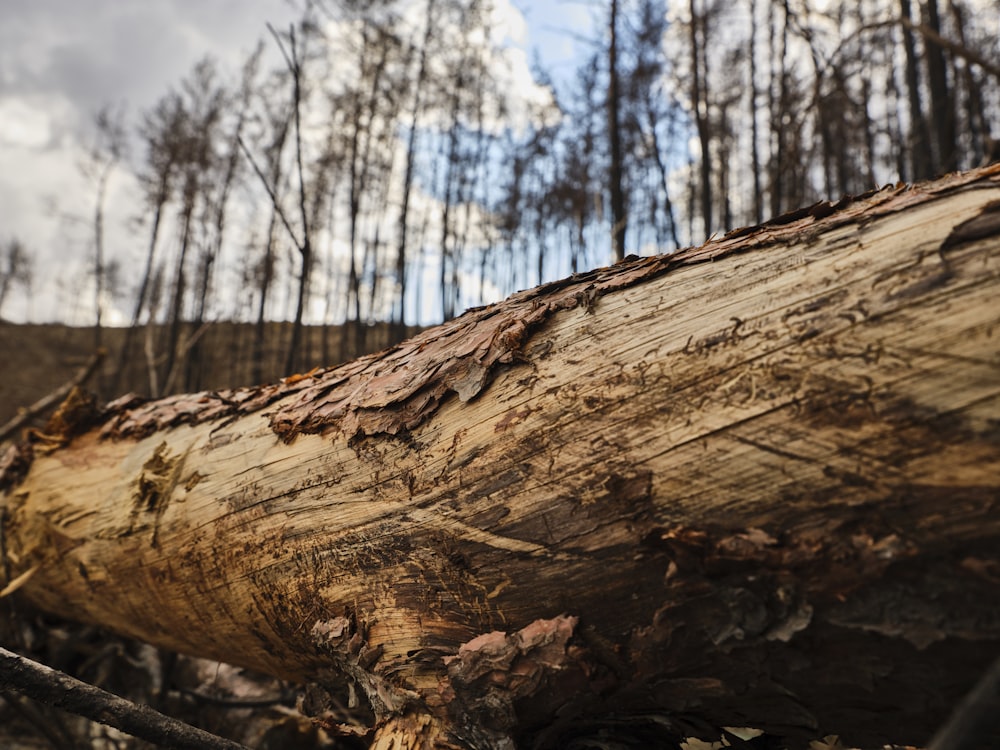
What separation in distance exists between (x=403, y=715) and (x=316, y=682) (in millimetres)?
587

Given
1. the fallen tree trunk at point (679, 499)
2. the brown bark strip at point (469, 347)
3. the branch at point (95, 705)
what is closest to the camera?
the fallen tree trunk at point (679, 499)

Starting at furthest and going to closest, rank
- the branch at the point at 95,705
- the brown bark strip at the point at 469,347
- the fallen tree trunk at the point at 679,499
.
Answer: the branch at the point at 95,705 < the brown bark strip at the point at 469,347 < the fallen tree trunk at the point at 679,499

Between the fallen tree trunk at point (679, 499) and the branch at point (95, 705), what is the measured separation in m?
0.35

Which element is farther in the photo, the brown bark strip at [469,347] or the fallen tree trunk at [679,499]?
the brown bark strip at [469,347]

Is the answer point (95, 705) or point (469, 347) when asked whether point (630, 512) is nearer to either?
point (469, 347)

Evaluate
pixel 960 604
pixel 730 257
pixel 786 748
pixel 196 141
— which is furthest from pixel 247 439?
pixel 196 141

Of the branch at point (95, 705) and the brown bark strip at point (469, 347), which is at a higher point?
the brown bark strip at point (469, 347)

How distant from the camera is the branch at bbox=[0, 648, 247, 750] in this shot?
1.21 meters

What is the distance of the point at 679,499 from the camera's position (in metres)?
1.03

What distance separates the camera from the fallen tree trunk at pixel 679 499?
2.81 feet

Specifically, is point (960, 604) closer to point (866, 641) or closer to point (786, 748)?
point (866, 641)

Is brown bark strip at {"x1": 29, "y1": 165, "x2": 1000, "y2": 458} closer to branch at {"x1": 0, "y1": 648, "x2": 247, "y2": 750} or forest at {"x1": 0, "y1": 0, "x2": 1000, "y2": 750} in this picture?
forest at {"x1": 0, "y1": 0, "x2": 1000, "y2": 750}

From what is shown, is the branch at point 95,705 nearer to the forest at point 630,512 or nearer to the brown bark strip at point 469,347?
the forest at point 630,512

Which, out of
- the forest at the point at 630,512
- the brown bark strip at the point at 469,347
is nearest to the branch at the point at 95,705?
the forest at the point at 630,512
